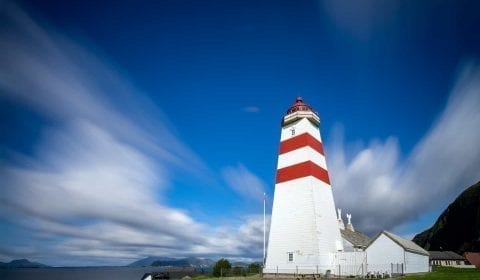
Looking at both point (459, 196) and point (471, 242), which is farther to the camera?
point (459, 196)

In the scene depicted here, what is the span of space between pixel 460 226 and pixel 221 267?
314ft

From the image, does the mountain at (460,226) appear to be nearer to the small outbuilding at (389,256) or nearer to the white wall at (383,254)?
the small outbuilding at (389,256)

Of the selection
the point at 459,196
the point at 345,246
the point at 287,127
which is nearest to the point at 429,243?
the point at 459,196

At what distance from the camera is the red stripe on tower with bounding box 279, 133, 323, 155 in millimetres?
34750

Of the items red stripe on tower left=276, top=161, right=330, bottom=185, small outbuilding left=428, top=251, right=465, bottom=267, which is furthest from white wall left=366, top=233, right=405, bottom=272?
small outbuilding left=428, top=251, right=465, bottom=267

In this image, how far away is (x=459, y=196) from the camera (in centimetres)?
11781

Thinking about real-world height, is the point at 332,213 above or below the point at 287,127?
below

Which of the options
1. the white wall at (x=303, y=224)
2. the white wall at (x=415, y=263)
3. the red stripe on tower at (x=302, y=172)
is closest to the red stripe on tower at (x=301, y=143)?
the white wall at (x=303, y=224)

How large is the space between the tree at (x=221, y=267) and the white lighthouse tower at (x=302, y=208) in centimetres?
919

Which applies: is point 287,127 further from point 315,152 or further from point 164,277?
point 164,277

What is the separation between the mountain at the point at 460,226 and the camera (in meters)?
102

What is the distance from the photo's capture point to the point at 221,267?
142 feet

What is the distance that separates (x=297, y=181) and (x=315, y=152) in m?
3.69

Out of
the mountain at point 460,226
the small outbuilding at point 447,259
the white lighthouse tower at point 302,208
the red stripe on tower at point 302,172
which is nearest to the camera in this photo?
the white lighthouse tower at point 302,208
